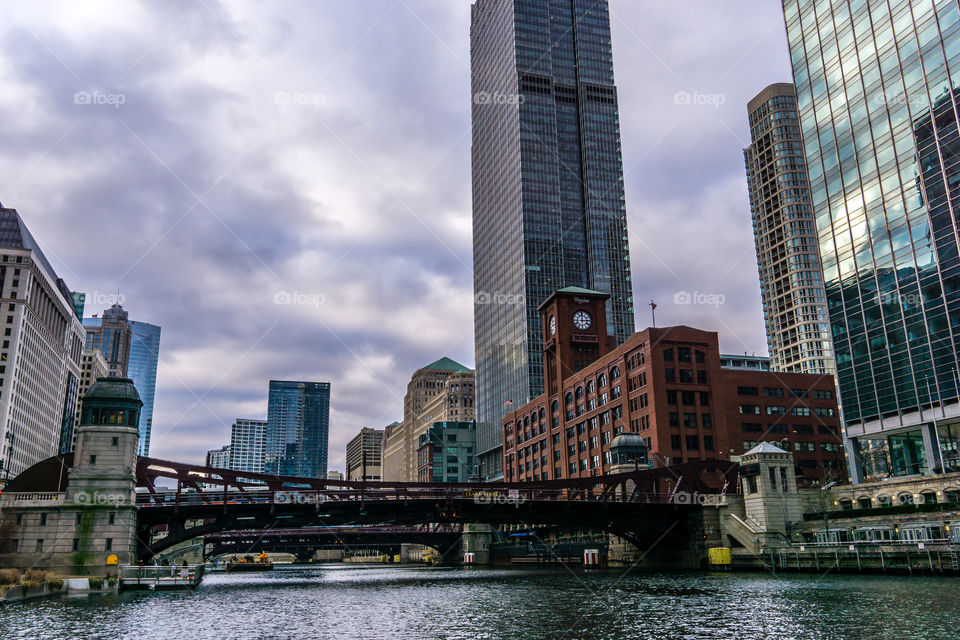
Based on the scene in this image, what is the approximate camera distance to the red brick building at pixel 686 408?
Result: 125 meters

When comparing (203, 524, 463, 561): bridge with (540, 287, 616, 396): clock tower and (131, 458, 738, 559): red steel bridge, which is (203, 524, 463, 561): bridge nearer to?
(540, 287, 616, 396): clock tower

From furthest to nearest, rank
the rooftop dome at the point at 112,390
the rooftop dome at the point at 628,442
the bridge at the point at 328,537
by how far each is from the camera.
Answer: the bridge at the point at 328,537
the rooftop dome at the point at 628,442
the rooftop dome at the point at 112,390

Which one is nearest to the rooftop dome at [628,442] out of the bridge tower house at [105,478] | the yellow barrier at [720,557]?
the yellow barrier at [720,557]

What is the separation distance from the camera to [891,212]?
97188 millimetres

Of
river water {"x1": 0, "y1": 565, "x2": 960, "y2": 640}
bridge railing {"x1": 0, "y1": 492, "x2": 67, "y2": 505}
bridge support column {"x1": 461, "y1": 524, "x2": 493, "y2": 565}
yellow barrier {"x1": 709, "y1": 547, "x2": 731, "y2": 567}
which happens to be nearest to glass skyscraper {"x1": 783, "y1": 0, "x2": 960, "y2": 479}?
yellow barrier {"x1": 709, "y1": 547, "x2": 731, "y2": 567}

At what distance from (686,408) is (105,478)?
8558 centimetres

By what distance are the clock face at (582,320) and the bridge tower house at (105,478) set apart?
335 feet

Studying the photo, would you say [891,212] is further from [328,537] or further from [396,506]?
[328,537]

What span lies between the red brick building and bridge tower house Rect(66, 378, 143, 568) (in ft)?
224

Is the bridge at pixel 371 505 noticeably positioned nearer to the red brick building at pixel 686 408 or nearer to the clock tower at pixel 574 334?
the red brick building at pixel 686 408

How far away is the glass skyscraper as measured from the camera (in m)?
89.7

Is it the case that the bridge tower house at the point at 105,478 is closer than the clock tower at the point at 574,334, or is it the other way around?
the bridge tower house at the point at 105,478

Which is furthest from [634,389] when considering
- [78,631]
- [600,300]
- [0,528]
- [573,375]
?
[78,631]

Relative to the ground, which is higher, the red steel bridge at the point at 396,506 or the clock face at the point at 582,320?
the clock face at the point at 582,320
